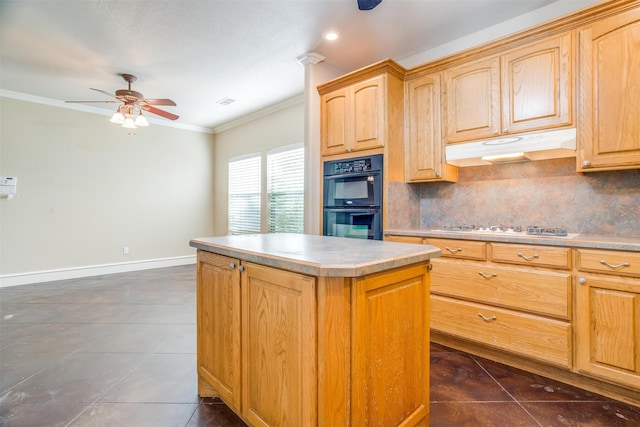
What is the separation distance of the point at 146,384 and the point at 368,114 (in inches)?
112

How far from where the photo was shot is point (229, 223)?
20.7 ft

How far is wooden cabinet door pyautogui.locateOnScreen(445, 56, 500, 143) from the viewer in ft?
8.39

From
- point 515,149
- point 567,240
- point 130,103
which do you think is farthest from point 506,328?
point 130,103

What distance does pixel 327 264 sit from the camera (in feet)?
3.59

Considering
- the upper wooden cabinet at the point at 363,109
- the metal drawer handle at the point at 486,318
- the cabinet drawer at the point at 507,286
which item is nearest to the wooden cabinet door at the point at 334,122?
the upper wooden cabinet at the point at 363,109

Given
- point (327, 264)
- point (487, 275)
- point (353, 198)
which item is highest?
point (353, 198)

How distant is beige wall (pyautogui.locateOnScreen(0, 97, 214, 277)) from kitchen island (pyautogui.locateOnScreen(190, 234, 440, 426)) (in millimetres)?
4769

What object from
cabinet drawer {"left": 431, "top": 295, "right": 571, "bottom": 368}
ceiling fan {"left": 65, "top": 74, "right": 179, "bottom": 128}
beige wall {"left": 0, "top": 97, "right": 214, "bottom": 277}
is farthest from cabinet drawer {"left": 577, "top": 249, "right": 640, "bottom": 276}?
beige wall {"left": 0, "top": 97, "right": 214, "bottom": 277}

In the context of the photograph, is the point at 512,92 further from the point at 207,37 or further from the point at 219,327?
the point at 207,37

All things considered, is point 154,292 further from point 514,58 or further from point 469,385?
point 514,58

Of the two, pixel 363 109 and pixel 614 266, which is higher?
pixel 363 109

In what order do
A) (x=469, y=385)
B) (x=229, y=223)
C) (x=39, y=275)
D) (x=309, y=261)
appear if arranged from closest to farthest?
(x=309, y=261) < (x=469, y=385) < (x=39, y=275) < (x=229, y=223)

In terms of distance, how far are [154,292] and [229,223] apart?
91.1 inches

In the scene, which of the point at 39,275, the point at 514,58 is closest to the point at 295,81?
the point at 514,58
